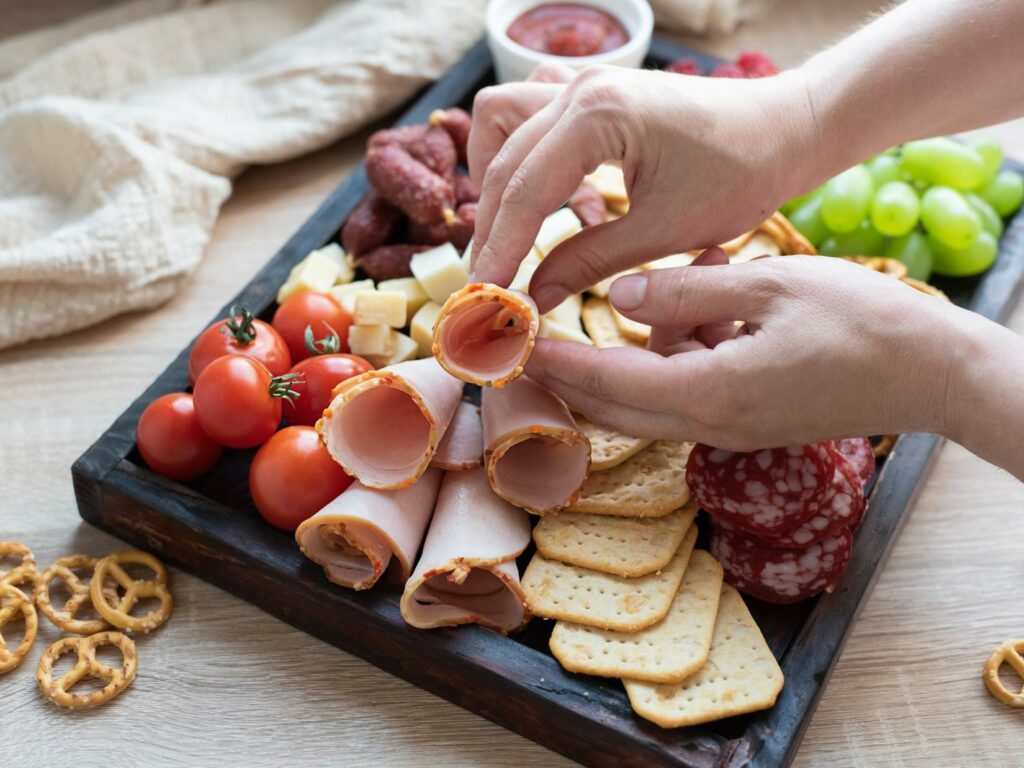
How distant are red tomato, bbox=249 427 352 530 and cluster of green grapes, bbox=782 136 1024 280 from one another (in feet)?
3.14

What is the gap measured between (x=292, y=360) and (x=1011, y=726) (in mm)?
1167

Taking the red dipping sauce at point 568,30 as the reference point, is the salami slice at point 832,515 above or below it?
below

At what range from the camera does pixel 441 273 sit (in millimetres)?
1810

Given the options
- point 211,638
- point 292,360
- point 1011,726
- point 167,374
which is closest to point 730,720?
point 1011,726

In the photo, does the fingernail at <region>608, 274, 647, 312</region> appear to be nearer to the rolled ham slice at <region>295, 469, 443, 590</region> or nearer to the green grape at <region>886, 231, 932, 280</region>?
the rolled ham slice at <region>295, 469, 443, 590</region>

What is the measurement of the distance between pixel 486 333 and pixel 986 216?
1.03 meters

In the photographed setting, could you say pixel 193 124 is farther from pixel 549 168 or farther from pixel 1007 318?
pixel 1007 318

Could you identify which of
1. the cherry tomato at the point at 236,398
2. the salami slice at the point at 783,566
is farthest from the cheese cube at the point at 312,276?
the salami slice at the point at 783,566

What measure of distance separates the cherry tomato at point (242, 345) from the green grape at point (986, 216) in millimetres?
1217

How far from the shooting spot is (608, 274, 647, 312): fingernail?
57.2 inches

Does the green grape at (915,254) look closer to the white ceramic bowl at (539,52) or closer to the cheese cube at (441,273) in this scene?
the white ceramic bowl at (539,52)

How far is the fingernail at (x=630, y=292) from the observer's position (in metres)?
1.45

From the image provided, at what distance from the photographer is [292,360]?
5.97ft

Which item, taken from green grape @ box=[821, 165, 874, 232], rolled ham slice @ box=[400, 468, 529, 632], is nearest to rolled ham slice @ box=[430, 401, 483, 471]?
rolled ham slice @ box=[400, 468, 529, 632]
